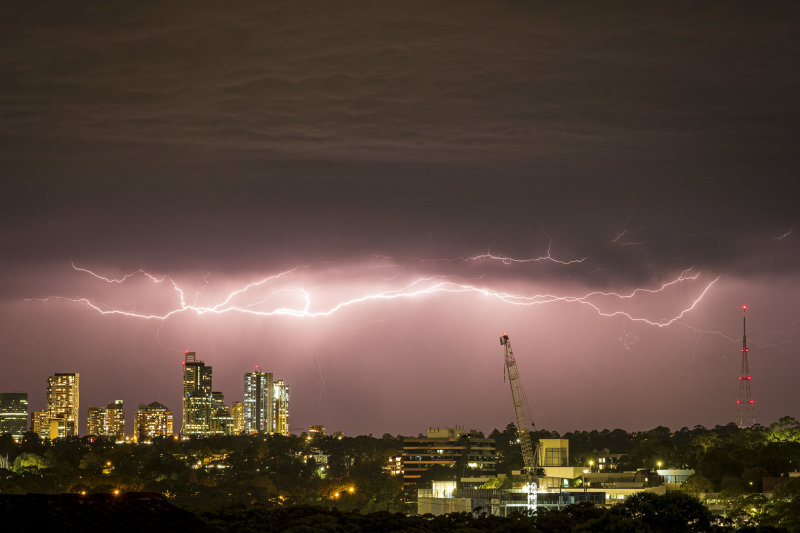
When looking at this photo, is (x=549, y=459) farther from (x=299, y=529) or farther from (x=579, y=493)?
(x=299, y=529)

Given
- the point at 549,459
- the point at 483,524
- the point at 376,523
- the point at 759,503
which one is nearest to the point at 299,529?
the point at 376,523

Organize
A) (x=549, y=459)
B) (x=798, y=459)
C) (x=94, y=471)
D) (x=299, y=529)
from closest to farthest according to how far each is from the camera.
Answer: (x=299, y=529), (x=798, y=459), (x=94, y=471), (x=549, y=459)

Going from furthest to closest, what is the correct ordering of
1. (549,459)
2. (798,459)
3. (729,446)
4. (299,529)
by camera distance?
1. (549,459)
2. (729,446)
3. (798,459)
4. (299,529)

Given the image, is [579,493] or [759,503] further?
[579,493]

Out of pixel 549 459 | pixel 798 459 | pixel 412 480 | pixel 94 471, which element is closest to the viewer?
pixel 798 459

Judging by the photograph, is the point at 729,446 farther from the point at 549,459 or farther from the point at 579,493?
the point at 549,459

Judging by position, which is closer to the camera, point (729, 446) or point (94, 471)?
point (729, 446)

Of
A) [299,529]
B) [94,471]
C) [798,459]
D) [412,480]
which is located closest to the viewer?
[299,529]

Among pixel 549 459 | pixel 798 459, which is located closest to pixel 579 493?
pixel 798 459
